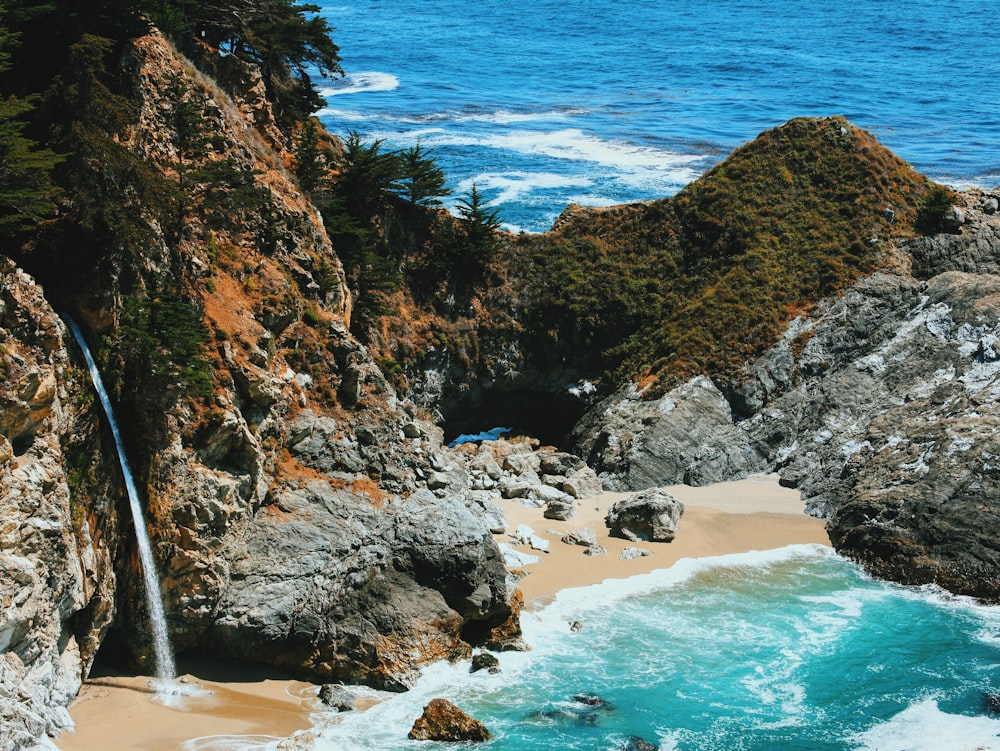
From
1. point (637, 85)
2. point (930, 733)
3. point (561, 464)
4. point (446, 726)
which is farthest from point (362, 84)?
point (930, 733)

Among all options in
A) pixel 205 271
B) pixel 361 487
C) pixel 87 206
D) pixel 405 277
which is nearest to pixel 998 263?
pixel 405 277

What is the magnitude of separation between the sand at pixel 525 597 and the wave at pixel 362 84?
7141 cm

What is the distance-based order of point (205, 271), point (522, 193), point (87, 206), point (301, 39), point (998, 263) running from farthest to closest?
point (522, 193) < point (998, 263) < point (301, 39) < point (205, 271) < point (87, 206)

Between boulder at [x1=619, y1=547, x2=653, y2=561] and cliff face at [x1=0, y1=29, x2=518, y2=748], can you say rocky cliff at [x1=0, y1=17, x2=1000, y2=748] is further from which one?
boulder at [x1=619, y1=547, x2=653, y2=561]

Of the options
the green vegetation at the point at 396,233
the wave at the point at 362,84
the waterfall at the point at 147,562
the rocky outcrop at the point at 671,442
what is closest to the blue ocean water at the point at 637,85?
the wave at the point at 362,84

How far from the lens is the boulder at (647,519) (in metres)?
34.0

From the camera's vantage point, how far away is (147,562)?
2403 cm

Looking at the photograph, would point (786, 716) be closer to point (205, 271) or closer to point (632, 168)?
point (205, 271)

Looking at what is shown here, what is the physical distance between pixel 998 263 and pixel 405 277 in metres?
26.8

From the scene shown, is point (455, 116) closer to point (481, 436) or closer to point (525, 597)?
point (481, 436)

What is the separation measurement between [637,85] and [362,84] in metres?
28.9

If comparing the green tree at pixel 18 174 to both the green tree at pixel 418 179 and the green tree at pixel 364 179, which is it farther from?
the green tree at pixel 418 179

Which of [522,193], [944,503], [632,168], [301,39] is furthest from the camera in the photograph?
[632,168]

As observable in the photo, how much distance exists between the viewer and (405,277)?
145 feet
